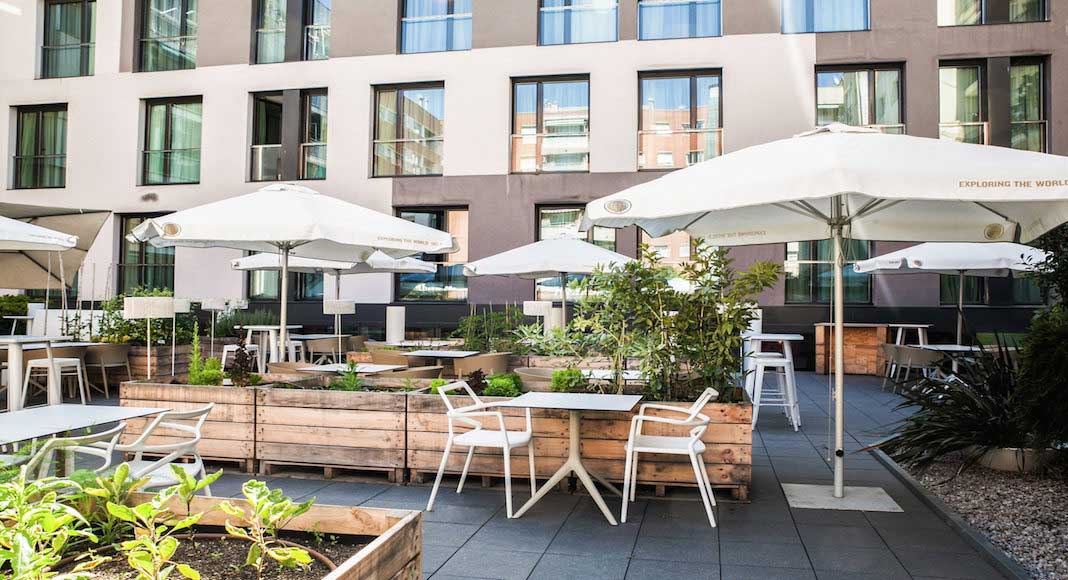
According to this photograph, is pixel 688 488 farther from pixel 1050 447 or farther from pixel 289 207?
pixel 289 207

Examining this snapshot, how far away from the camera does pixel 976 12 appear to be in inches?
531

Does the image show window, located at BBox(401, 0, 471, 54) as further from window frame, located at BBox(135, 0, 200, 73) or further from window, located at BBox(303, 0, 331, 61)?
window frame, located at BBox(135, 0, 200, 73)

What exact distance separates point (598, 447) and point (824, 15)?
38.1 ft

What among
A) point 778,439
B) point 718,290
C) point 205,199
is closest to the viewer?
point 718,290

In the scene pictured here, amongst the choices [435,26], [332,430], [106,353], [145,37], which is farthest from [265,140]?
[332,430]

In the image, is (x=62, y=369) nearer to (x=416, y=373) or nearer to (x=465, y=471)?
(x=416, y=373)

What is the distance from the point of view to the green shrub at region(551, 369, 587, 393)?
18.8 ft

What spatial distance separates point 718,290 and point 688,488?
143cm

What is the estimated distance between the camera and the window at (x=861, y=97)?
1366 centimetres

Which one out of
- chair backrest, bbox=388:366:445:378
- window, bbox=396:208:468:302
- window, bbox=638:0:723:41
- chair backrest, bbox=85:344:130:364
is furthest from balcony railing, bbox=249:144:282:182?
chair backrest, bbox=388:366:445:378

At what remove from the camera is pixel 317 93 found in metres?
15.7

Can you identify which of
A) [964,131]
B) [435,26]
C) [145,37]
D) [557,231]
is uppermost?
[145,37]

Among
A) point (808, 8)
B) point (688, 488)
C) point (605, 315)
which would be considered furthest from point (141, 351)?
point (808, 8)

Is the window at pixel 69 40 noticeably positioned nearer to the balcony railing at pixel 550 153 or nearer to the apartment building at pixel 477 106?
the apartment building at pixel 477 106
